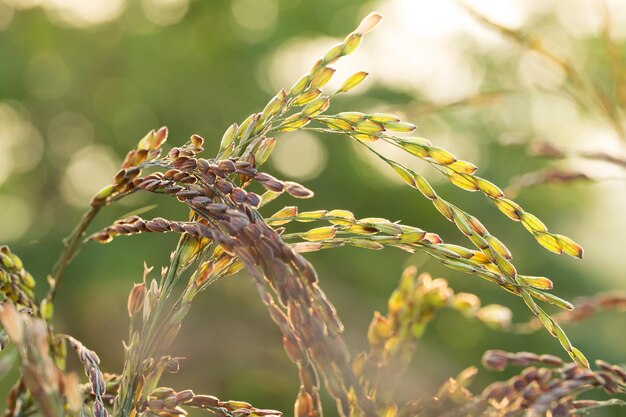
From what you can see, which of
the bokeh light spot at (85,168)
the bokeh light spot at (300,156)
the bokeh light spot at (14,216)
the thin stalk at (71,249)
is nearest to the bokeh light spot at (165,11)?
the bokeh light spot at (85,168)

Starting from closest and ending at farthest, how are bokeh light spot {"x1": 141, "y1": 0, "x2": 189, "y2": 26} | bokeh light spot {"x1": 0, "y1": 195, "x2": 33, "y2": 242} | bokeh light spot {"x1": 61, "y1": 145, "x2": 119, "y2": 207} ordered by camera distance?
bokeh light spot {"x1": 0, "y1": 195, "x2": 33, "y2": 242} < bokeh light spot {"x1": 61, "y1": 145, "x2": 119, "y2": 207} < bokeh light spot {"x1": 141, "y1": 0, "x2": 189, "y2": 26}

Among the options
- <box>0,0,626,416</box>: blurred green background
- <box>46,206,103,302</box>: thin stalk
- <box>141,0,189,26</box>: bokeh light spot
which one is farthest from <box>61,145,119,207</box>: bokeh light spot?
<box>46,206,103,302</box>: thin stalk

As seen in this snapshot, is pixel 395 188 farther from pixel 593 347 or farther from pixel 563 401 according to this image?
pixel 563 401

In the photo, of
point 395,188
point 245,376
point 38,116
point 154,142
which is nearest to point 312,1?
point 395,188

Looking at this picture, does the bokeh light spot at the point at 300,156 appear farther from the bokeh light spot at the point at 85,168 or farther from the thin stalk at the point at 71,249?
the thin stalk at the point at 71,249

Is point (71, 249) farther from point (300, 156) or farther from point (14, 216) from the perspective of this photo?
point (14, 216)

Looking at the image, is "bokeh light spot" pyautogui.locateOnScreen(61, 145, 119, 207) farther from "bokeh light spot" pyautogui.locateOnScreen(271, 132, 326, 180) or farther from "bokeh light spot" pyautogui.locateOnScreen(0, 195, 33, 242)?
"bokeh light spot" pyautogui.locateOnScreen(271, 132, 326, 180)

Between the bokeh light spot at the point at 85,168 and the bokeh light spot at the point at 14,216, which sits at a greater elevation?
the bokeh light spot at the point at 85,168

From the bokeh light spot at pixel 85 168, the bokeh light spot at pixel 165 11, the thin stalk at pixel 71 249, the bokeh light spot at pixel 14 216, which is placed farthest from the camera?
the bokeh light spot at pixel 165 11

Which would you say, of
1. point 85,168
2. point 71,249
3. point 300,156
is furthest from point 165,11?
point 71,249

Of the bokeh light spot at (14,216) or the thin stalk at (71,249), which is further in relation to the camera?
the bokeh light spot at (14,216)
